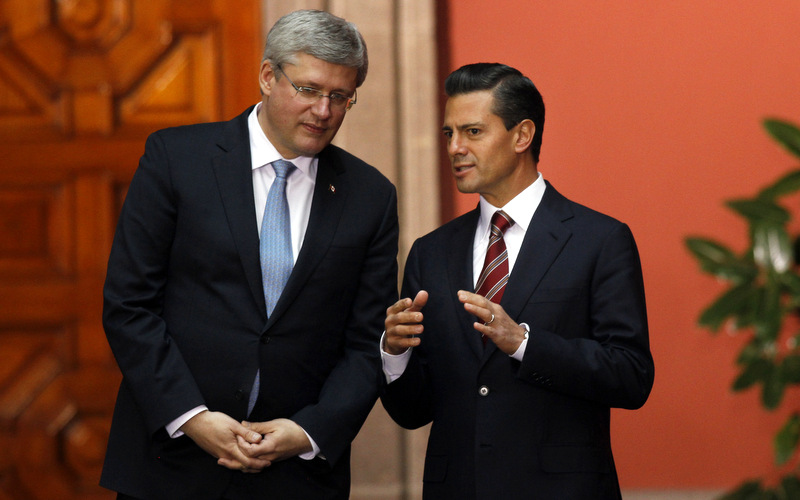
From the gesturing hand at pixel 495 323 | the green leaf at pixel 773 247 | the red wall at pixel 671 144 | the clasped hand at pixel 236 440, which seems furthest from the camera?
the red wall at pixel 671 144

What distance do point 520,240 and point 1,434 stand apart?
2343mm

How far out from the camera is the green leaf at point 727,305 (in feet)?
4.08

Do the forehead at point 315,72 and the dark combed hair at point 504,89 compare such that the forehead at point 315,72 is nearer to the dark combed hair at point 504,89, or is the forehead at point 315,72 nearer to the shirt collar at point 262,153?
the shirt collar at point 262,153

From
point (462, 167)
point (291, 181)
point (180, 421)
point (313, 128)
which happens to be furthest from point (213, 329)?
point (462, 167)

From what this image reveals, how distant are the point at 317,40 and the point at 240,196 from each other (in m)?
0.43

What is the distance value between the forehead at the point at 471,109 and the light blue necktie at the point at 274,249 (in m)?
0.51

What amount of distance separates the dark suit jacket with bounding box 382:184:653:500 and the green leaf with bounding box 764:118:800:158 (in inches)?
35.9

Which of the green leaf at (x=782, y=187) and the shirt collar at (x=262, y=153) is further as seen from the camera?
the shirt collar at (x=262, y=153)

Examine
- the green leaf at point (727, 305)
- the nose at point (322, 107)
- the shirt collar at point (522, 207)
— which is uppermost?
the nose at point (322, 107)

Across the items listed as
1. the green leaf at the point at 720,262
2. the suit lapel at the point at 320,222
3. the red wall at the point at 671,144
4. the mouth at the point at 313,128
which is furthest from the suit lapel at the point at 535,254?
the red wall at the point at 671,144

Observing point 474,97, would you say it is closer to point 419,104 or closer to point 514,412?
point 514,412

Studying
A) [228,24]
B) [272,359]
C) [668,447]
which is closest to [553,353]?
[272,359]

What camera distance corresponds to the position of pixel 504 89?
247 centimetres

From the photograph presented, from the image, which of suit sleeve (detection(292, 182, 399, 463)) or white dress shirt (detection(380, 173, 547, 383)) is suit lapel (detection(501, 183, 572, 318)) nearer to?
white dress shirt (detection(380, 173, 547, 383))
